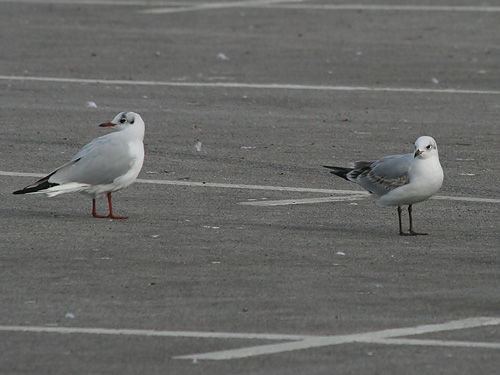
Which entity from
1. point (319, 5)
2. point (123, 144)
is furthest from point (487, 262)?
point (319, 5)

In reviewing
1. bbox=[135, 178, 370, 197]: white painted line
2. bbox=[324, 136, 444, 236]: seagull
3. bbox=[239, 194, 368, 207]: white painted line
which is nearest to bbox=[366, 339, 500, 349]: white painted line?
bbox=[324, 136, 444, 236]: seagull

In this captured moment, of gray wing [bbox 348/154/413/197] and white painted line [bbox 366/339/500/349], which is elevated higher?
gray wing [bbox 348/154/413/197]

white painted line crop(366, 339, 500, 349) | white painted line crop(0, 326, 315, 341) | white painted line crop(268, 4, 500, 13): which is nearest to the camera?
white painted line crop(366, 339, 500, 349)

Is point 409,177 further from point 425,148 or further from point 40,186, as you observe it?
point 40,186

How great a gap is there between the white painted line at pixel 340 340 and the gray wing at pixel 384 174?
2.54 m

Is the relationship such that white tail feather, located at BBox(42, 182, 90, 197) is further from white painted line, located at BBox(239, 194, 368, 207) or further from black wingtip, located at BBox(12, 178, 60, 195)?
white painted line, located at BBox(239, 194, 368, 207)

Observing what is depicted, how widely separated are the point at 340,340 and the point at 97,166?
381cm

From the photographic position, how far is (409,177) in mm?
9422

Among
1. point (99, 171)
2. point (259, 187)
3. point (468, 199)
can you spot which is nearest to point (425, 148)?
point (468, 199)

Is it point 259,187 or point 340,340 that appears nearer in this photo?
point 340,340

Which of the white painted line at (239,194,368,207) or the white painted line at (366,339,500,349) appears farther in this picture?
the white painted line at (239,194,368,207)

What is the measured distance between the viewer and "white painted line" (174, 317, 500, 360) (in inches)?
251

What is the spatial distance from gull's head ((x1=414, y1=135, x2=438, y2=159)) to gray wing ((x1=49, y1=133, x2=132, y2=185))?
247 cm

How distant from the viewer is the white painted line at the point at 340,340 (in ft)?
20.9
